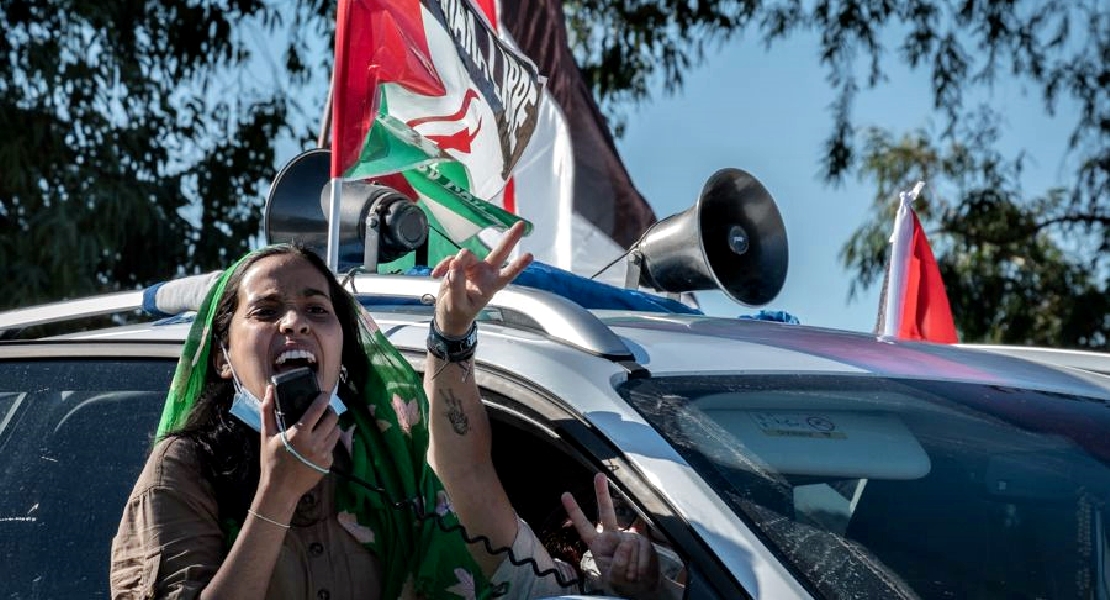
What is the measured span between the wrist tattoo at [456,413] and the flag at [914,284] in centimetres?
380

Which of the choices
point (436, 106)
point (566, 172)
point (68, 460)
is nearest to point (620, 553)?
point (68, 460)

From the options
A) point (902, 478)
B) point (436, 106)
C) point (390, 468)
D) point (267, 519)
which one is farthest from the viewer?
point (436, 106)

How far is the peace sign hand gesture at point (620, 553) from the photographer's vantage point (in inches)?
92.7

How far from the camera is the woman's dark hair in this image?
2.47 meters

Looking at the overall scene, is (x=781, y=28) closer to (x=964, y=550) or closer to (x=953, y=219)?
(x=953, y=219)

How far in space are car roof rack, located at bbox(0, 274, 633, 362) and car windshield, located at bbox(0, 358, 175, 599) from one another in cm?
24

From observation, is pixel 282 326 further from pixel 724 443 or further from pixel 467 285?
pixel 724 443

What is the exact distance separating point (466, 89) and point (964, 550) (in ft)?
7.59

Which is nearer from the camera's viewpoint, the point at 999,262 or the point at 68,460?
the point at 68,460

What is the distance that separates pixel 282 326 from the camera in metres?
2.49

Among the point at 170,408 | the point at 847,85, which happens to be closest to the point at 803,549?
the point at 170,408

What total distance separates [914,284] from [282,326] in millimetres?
4290

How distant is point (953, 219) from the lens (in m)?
12.0

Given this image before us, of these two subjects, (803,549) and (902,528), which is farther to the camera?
(902,528)
